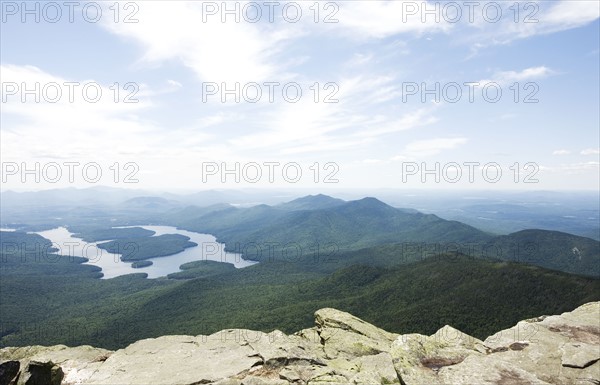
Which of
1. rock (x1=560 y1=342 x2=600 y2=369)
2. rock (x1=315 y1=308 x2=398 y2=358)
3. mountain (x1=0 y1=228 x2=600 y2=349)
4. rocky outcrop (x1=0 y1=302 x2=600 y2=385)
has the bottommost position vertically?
mountain (x1=0 y1=228 x2=600 y2=349)

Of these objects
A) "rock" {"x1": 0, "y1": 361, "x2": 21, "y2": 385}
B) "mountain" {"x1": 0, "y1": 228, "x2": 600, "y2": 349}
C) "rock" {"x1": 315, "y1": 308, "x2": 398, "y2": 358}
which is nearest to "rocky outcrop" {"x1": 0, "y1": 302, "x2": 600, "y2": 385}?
"rock" {"x1": 0, "y1": 361, "x2": 21, "y2": 385}

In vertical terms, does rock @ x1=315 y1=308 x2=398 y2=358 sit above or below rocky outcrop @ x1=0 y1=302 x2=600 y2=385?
below

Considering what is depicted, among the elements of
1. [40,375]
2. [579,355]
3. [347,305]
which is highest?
[579,355]

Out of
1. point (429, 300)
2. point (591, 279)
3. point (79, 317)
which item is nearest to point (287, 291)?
point (429, 300)

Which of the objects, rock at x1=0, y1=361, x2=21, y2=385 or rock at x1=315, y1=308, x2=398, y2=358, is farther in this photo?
rock at x1=315, y1=308, x2=398, y2=358

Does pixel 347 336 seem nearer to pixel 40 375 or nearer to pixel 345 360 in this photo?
pixel 345 360

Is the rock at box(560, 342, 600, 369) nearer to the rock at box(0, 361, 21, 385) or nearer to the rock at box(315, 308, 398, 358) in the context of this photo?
the rock at box(315, 308, 398, 358)

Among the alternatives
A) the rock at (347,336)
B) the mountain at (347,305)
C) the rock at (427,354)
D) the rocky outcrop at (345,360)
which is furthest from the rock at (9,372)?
the mountain at (347,305)

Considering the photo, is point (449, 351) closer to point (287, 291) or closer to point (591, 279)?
point (591, 279)

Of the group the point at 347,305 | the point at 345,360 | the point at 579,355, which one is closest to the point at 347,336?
the point at 345,360
